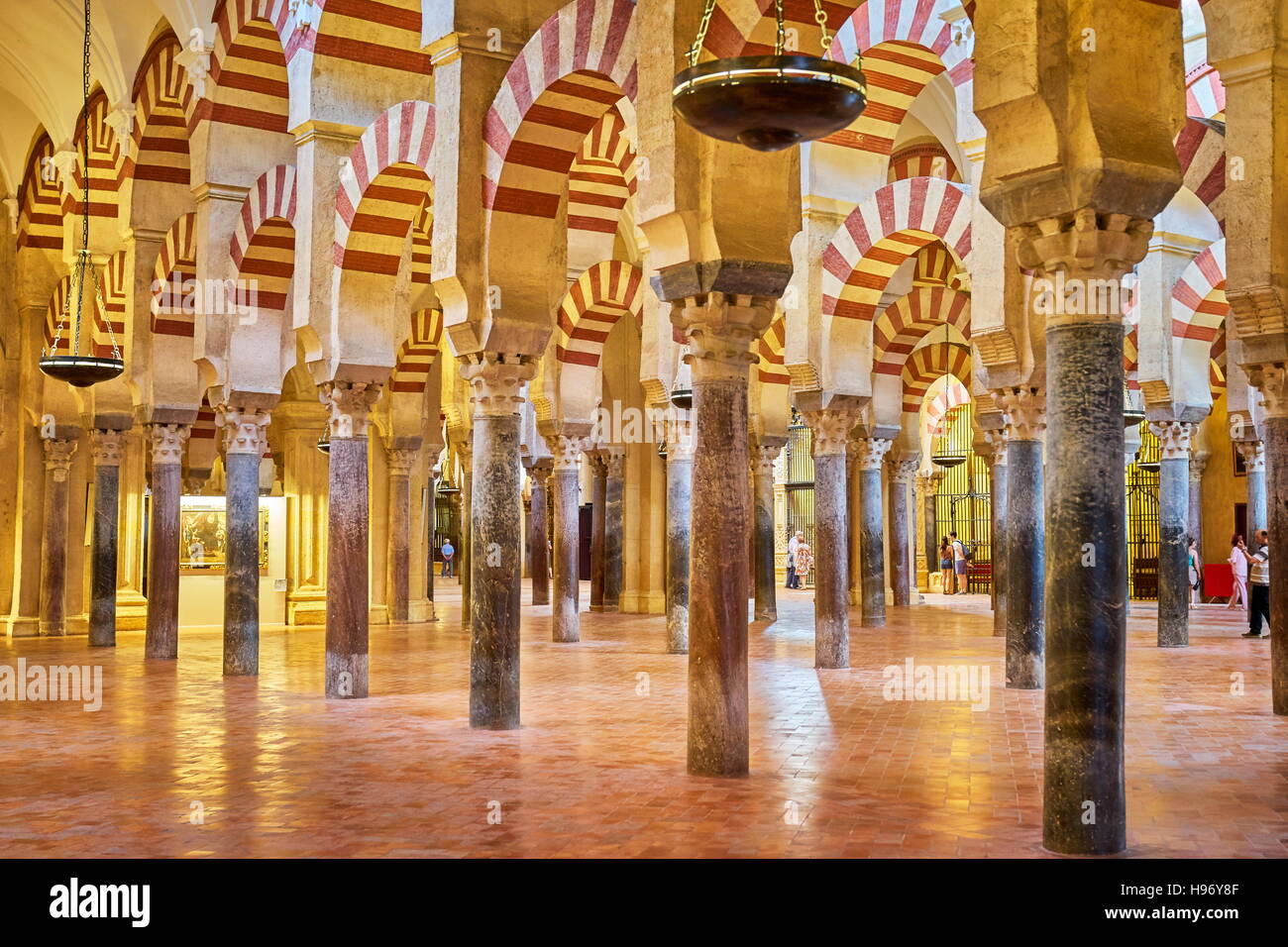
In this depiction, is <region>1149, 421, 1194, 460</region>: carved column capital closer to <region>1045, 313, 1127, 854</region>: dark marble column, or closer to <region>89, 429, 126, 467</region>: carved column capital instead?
<region>1045, 313, 1127, 854</region>: dark marble column

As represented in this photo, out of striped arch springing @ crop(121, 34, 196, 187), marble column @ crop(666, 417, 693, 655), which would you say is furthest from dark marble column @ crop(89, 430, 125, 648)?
marble column @ crop(666, 417, 693, 655)

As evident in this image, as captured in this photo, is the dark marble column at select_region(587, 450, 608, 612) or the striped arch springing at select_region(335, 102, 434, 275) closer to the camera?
the striped arch springing at select_region(335, 102, 434, 275)

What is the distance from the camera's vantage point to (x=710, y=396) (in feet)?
17.7

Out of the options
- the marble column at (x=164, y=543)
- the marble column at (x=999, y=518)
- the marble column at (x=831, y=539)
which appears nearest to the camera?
the marble column at (x=831, y=539)

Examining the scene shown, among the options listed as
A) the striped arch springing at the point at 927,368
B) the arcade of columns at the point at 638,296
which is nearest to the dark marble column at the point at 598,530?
the arcade of columns at the point at 638,296

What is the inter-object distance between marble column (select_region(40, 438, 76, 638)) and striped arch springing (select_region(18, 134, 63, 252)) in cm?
220

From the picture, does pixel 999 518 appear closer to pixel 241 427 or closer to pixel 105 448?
pixel 241 427

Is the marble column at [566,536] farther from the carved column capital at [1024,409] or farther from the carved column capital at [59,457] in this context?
the carved column capital at [59,457]

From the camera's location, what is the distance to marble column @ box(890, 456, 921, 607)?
16.7 metres

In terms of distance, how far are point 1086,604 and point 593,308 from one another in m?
8.86

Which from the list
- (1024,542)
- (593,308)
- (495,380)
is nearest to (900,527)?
(593,308)

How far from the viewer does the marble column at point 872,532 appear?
11.3 m

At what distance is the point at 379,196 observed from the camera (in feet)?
25.5

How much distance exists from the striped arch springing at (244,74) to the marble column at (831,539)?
4829 millimetres
